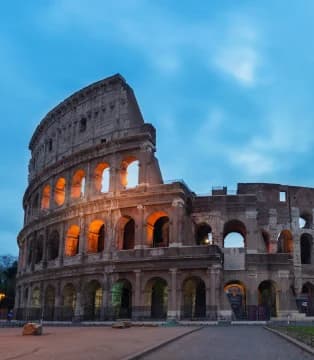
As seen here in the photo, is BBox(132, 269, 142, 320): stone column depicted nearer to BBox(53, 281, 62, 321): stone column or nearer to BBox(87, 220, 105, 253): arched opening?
BBox(87, 220, 105, 253): arched opening

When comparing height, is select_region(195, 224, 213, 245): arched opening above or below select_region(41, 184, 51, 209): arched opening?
below

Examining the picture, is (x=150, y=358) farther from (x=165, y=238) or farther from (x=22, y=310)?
(x=22, y=310)

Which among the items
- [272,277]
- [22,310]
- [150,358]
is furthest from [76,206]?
[150,358]

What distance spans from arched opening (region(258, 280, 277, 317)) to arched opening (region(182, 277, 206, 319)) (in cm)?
455

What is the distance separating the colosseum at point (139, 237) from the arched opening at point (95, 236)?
0.11 meters

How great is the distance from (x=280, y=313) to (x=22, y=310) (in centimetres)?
2392

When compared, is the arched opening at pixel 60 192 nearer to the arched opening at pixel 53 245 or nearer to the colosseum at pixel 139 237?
the colosseum at pixel 139 237

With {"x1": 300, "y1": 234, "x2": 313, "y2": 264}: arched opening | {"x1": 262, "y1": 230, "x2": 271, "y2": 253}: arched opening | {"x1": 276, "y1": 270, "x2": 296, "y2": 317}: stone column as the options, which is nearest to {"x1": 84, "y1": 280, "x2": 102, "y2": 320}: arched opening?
{"x1": 276, "y1": 270, "x2": 296, "y2": 317}: stone column

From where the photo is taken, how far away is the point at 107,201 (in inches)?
1484

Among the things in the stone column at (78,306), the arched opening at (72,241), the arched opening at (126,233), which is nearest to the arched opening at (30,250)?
the arched opening at (72,241)

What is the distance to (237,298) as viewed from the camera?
179ft

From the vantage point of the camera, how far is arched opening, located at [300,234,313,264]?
1644 inches

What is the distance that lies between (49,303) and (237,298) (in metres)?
22.6

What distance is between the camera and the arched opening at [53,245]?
43.0m
